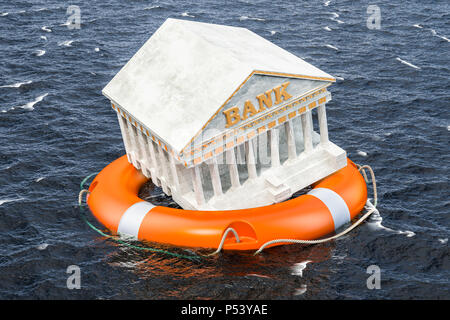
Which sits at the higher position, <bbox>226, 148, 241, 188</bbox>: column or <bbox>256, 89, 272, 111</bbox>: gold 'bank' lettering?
<bbox>256, 89, 272, 111</bbox>: gold 'bank' lettering

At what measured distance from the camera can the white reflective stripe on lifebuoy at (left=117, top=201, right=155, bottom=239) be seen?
31234mm

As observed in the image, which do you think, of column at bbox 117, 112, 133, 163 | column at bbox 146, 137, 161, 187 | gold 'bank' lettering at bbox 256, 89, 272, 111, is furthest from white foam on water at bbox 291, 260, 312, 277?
column at bbox 117, 112, 133, 163

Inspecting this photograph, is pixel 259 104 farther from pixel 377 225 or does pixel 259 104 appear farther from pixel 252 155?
pixel 377 225

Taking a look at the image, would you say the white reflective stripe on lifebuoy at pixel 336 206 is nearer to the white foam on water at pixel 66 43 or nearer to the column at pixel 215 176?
the column at pixel 215 176

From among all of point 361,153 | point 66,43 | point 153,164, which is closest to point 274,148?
point 153,164

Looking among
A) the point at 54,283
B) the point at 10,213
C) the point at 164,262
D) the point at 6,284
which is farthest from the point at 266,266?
the point at 10,213

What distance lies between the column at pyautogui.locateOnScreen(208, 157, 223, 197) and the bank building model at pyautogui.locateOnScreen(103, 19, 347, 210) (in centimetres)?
5

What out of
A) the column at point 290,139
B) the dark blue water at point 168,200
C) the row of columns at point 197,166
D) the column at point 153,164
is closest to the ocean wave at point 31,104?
the dark blue water at point 168,200

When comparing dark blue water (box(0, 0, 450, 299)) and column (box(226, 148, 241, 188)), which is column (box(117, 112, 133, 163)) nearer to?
dark blue water (box(0, 0, 450, 299))

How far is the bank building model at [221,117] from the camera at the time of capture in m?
28.9

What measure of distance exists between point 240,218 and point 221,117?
504cm

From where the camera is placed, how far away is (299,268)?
97.9 ft

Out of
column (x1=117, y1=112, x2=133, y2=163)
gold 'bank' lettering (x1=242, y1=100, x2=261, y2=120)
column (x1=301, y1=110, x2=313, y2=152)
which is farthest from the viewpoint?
column (x1=117, y1=112, x2=133, y2=163)

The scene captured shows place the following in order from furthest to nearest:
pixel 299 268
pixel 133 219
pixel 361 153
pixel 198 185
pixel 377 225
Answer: pixel 361 153, pixel 377 225, pixel 133 219, pixel 198 185, pixel 299 268
